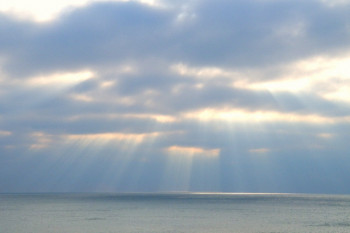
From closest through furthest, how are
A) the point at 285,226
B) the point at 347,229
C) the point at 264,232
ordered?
the point at 264,232
the point at 347,229
the point at 285,226

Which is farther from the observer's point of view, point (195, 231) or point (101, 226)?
point (101, 226)

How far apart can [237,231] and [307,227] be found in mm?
16787

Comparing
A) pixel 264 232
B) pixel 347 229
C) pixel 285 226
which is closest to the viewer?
pixel 264 232

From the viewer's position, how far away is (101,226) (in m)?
83.1

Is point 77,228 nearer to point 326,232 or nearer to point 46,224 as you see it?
point 46,224

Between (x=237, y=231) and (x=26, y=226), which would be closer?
(x=237, y=231)

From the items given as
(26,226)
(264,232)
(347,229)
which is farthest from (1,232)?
(347,229)

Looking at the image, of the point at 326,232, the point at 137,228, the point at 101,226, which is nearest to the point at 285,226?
the point at 326,232

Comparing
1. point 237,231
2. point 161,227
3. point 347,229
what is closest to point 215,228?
point 237,231

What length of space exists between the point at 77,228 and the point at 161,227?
54.3ft

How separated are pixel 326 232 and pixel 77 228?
47268mm

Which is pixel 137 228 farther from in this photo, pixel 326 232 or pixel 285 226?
pixel 326 232

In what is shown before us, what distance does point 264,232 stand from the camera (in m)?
73.0

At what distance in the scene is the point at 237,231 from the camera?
247ft
